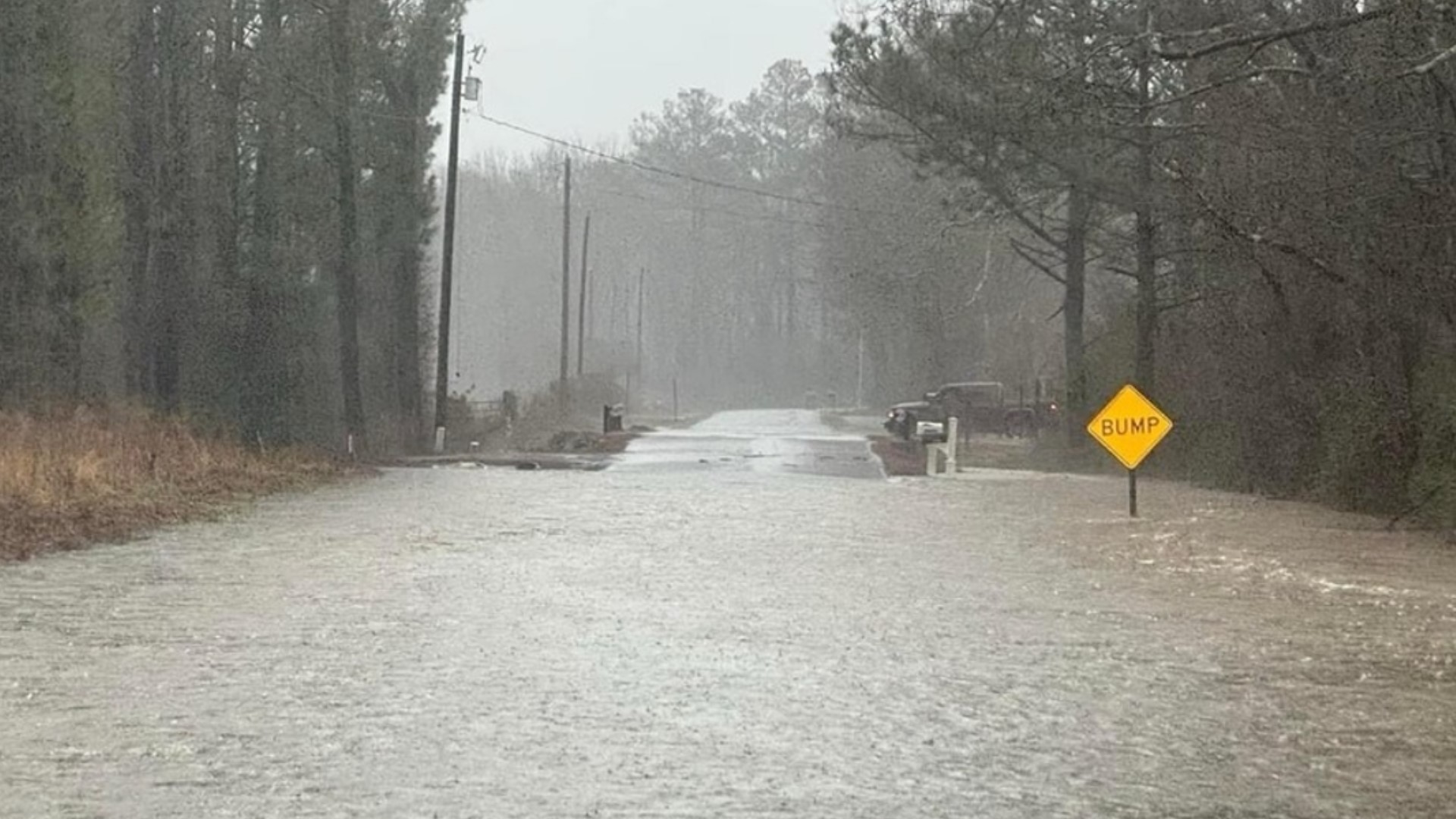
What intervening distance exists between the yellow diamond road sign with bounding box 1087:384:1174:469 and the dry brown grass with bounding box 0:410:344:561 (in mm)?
11170

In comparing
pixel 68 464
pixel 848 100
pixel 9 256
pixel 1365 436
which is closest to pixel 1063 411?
pixel 848 100

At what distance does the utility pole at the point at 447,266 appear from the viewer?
139ft

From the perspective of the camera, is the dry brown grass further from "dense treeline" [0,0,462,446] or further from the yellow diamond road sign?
the yellow diamond road sign

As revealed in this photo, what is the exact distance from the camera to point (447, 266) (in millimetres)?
42719

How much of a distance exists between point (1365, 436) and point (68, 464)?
16.0 m

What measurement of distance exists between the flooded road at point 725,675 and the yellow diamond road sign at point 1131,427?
2962 millimetres

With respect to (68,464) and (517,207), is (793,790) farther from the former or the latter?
(517,207)

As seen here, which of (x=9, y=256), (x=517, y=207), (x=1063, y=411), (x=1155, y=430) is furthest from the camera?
(x=517, y=207)

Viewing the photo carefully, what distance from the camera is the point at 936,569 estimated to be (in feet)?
56.9

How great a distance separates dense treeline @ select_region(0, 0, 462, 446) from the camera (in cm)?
3422

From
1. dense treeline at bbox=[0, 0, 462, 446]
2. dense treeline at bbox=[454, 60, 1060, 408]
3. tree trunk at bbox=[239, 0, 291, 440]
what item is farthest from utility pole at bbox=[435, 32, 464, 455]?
dense treeline at bbox=[454, 60, 1060, 408]

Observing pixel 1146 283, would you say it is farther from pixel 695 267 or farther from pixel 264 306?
pixel 695 267

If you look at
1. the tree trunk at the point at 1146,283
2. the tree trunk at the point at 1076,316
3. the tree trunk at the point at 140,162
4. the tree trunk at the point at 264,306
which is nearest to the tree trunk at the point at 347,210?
the tree trunk at the point at 264,306

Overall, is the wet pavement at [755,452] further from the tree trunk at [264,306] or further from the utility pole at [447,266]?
the tree trunk at [264,306]
